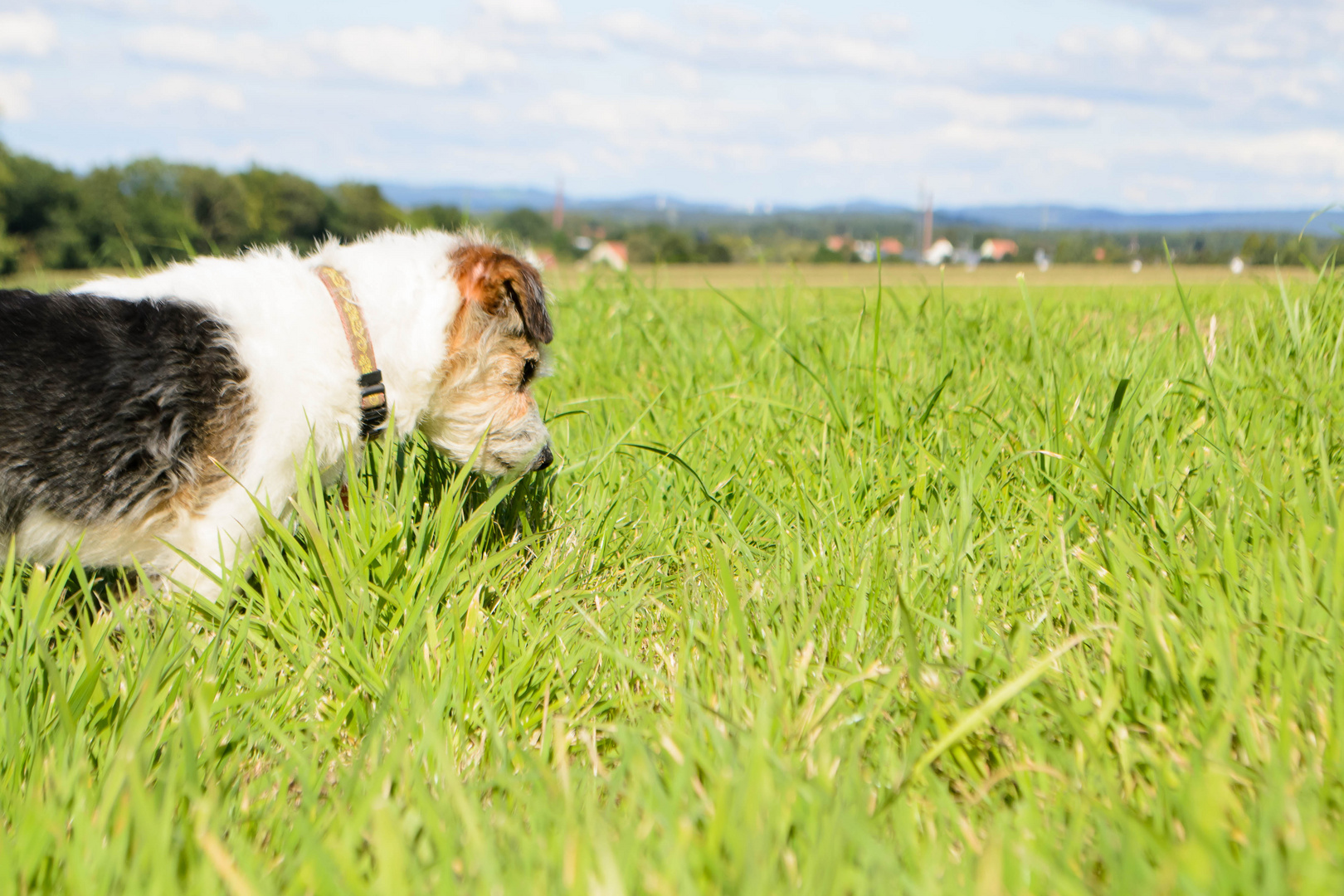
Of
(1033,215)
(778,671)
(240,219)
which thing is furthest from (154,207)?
(1033,215)

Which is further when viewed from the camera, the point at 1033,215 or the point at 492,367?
the point at 1033,215

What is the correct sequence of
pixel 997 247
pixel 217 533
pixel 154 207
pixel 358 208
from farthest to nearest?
1. pixel 358 208
2. pixel 997 247
3. pixel 154 207
4. pixel 217 533

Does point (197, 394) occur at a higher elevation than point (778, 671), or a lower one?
higher

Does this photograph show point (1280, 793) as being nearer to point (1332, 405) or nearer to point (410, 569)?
point (410, 569)

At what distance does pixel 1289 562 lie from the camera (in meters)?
2.07

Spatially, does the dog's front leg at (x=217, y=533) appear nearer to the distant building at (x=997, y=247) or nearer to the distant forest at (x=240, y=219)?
the distant forest at (x=240, y=219)

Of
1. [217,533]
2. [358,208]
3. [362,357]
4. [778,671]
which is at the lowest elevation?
[358,208]

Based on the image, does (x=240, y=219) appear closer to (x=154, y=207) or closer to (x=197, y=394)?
(x=154, y=207)

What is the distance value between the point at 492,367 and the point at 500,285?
1.04 ft

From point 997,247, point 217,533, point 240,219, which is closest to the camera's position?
point 217,533

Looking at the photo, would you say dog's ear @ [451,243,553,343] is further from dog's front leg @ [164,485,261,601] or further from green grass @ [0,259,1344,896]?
dog's front leg @ [164,485,261,601]

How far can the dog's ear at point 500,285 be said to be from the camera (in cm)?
315

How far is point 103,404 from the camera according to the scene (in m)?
2.71

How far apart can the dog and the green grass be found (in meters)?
0.22
